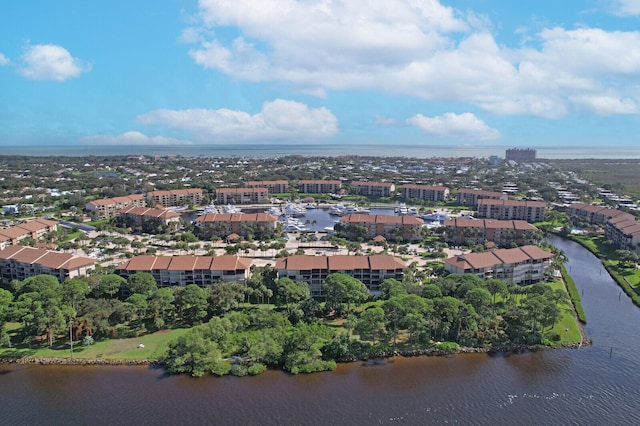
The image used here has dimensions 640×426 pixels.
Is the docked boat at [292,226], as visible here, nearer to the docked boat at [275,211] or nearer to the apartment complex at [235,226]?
the apartment complex at [235,226]

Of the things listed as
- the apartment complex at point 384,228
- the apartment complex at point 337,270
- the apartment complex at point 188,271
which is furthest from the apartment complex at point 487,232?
the apartment complex at point 188,271

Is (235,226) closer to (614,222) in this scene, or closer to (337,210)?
(337,210)

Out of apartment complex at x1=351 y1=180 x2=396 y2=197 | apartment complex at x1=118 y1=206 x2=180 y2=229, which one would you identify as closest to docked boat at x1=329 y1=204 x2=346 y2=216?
apartment complex at x1=351 y1=180 x2=396 y2=197

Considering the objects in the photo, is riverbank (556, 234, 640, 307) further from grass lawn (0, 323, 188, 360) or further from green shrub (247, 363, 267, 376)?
grass lawn (0, 323, 188, 360)

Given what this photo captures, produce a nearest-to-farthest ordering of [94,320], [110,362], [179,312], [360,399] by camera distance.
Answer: [360,399] < [110,362] < [94,320] < [179,312]

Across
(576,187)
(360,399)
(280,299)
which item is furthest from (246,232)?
(576,187)

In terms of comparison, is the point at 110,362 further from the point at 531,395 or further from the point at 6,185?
the point at 6,185
